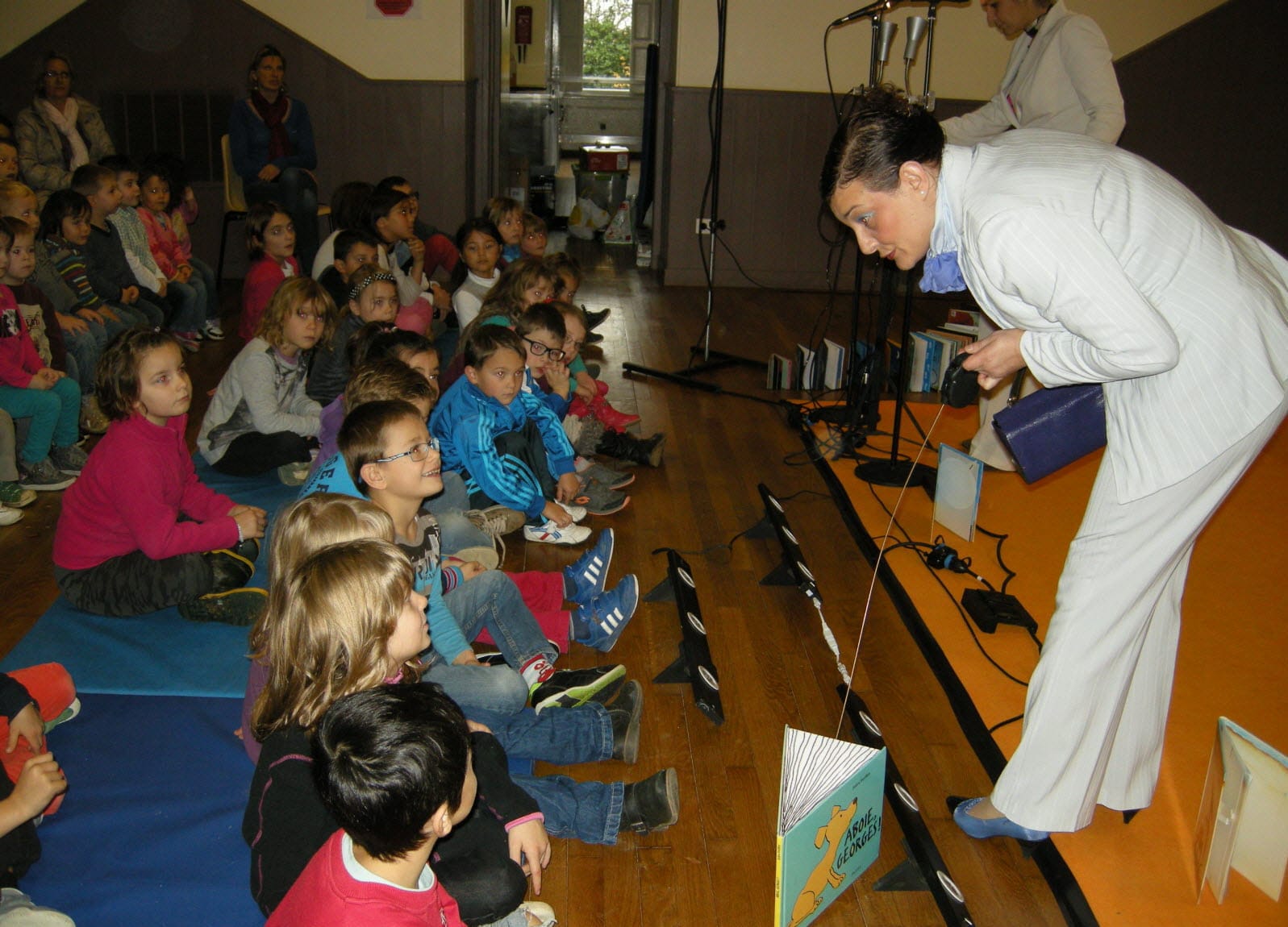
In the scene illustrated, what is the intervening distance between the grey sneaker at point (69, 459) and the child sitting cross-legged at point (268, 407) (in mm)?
412

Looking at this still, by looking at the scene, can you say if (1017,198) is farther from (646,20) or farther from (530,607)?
(646,20)

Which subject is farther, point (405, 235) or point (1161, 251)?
point (405, 235)

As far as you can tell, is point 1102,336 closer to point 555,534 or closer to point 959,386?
point 959,386

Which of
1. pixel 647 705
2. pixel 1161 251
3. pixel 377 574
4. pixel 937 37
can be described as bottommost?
pixel 647 705

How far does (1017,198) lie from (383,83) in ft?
20.6

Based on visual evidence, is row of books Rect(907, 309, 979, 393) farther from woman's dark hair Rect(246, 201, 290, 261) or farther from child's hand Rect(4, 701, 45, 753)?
child's hand Rect(4, 701, 45, 753)

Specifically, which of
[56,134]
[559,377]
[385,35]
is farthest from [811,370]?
[56,134]

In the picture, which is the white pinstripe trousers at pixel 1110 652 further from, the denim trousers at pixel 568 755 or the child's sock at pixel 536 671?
the child's sock at pixel 536 671

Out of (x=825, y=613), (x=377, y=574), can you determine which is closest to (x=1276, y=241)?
(x=825, y=613)

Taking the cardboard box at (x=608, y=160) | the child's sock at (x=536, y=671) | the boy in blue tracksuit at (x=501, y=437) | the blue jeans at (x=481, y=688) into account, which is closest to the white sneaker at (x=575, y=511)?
the boy in blue tracksuit at (x=501, y=437)

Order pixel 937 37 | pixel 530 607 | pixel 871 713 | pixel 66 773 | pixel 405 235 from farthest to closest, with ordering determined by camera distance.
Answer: pixel 937 37 → pixel 405 235 → pixel 530 607 → pixel 871 713 → pixel 66 773

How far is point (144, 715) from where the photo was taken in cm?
235

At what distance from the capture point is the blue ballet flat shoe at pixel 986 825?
206 centimetres

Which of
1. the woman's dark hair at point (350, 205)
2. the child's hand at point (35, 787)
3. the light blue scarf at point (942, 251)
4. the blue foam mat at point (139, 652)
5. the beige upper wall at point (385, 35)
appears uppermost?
the beige upper wall at point (385, 35)
